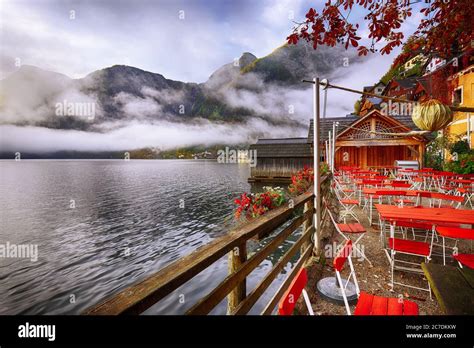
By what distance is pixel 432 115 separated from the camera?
120 inches

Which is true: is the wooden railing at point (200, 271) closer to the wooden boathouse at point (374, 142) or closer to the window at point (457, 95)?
the wooden boathouse at point (374, 142)

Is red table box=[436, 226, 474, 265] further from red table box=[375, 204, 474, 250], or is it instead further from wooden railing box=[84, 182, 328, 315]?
Answer: wooden railing box=[84, 182, 328, 315]

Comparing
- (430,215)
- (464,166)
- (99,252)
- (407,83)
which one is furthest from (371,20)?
(407,83)

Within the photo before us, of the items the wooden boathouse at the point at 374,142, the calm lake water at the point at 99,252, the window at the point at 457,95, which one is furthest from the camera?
the window at the point at 457,95

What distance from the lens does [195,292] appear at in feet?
25.6

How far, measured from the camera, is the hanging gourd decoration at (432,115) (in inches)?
119

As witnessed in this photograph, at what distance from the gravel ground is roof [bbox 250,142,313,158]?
26.7m

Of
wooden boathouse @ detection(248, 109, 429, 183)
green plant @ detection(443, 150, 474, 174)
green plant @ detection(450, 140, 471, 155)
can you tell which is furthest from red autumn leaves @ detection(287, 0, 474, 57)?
green plant @ detection(450, 140, 471, 155)

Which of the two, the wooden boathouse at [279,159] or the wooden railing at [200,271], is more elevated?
the wooden boathouse at [279,159]

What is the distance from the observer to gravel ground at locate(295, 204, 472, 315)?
325 cm

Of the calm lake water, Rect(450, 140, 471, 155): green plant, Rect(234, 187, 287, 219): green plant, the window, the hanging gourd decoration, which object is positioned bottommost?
the calm lake water

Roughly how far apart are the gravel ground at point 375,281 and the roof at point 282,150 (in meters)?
26.7

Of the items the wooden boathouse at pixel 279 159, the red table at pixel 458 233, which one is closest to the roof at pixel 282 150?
the wooden boathouse at pixel 279 159
